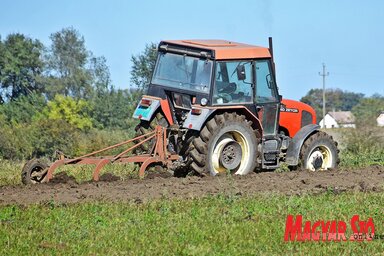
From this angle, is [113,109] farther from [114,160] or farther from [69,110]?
[114,160]

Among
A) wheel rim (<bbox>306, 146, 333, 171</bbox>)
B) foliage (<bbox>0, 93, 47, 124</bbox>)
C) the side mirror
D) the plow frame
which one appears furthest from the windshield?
foliage (<bbox>0, 93, 47, 124</bbox>)

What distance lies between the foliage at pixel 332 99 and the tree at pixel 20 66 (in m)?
32.6

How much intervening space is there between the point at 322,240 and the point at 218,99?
620cm

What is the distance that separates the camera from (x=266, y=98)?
18312 millimetres

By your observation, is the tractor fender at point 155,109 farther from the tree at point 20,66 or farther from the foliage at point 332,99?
the foliage at point 332,99

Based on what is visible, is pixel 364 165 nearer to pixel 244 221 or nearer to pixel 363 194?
pixel 363 194

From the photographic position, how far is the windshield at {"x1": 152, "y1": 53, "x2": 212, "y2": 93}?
17.4m

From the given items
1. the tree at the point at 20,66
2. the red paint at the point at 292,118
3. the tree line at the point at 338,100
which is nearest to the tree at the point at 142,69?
the red paint at the point at 292,118

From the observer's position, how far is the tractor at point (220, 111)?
17.2 meters

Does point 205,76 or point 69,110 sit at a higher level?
point 69,110

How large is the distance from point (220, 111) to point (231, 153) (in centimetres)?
79

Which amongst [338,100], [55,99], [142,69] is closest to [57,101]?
[55,99]

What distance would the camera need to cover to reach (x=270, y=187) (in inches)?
623

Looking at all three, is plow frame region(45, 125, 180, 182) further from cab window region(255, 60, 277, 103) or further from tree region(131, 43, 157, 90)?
tree region(131, 43, 157, 90)
